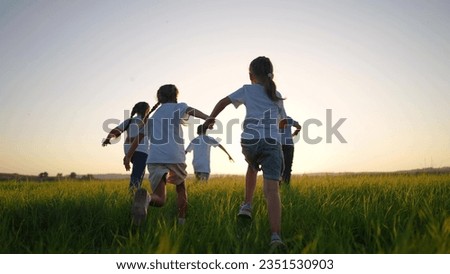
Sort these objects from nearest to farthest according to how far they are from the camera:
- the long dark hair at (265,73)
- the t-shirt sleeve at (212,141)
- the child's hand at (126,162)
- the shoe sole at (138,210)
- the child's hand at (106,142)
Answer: the long dark hair at (265,73), the shoe sole at (138,210), the child's hand at (126,162), the child's hand at (106,142), the t-shirt sleeve at (212,141)

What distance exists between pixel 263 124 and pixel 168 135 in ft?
4.54

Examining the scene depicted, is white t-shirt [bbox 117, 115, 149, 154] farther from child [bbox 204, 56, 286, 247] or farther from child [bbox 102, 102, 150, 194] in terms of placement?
child [bbox 204, 56, 286, 247]

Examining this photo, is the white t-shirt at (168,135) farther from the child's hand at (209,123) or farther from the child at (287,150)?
the child at (287,150)

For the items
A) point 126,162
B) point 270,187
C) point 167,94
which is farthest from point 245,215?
point 126,162

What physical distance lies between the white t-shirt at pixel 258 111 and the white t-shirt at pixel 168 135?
102 centimetres

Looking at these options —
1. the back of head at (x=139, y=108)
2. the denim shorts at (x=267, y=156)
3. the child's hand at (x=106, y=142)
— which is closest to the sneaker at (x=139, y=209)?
the denim shorts at (x=267, y=156)

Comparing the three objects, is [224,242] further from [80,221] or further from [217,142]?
[217,142]

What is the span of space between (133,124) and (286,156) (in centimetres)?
306

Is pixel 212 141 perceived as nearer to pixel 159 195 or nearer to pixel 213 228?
pixel 159 195

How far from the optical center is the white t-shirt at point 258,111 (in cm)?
364

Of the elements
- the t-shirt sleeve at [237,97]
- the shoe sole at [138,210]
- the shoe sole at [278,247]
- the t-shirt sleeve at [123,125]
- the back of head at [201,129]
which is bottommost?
the shoe sole at [278,247]

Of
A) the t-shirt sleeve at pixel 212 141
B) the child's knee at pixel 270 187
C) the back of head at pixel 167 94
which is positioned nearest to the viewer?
the child's knee at pixel 270 187

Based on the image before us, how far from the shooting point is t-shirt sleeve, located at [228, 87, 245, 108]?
3797mm
